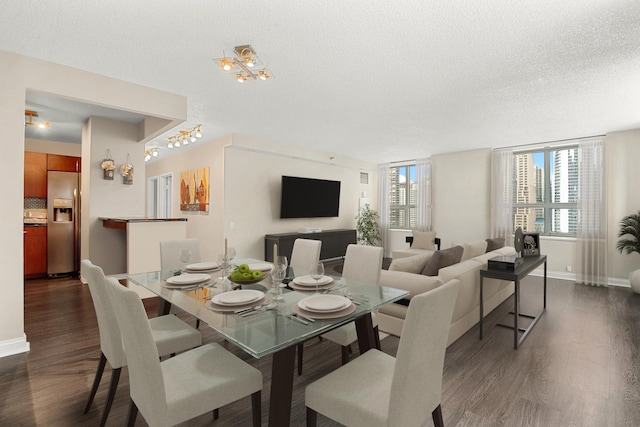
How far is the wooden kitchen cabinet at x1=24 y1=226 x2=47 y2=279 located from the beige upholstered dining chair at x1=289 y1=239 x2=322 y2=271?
509cm

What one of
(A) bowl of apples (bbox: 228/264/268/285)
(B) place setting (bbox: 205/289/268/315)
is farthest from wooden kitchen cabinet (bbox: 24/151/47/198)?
(B) place setting (bbox: 205/289/268/315)

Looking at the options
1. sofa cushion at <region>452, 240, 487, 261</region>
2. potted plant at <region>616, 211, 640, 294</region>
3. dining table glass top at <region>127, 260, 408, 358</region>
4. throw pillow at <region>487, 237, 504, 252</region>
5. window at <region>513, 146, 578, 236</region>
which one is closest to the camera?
dining table glass top at <region>127, 260, 408, 358</region>

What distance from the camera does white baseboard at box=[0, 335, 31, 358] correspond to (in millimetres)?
2551

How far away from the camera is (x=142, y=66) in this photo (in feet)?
9.41

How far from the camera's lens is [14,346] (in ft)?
8.50

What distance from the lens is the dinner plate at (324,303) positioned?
1.54 meters

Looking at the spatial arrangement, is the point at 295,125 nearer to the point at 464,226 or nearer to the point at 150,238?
the point at 150,238

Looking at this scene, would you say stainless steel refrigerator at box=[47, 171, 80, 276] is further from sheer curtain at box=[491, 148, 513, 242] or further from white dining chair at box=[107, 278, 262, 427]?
sheer curtain at box=[491, 148, 513, 242]

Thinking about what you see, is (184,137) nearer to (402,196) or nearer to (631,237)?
(402,196)

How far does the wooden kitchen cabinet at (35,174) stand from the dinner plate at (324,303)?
20.6 feet

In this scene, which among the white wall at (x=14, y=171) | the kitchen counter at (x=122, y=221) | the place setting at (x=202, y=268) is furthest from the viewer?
the kitchen counter at (x=122, y=221)

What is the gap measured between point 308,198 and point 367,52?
13.7 ft

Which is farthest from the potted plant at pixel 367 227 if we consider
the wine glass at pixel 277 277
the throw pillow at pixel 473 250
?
the wine glass at pixel 277 277

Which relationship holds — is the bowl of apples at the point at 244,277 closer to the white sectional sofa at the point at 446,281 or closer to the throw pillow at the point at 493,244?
the white sectional sofa at the point at 446,281
